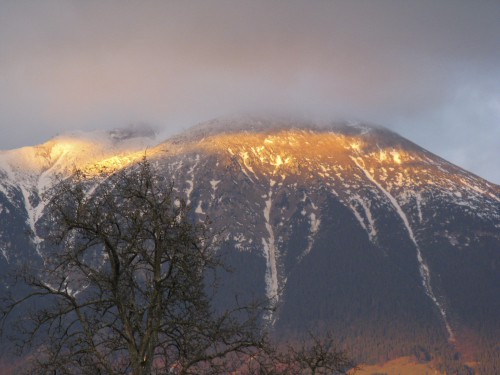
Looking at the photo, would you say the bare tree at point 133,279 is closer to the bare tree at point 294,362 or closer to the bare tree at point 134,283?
the bare tree at point 134,283

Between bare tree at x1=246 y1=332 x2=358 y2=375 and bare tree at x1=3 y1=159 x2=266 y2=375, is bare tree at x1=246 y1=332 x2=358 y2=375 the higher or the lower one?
the lower one

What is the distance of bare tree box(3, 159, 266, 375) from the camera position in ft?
79.5

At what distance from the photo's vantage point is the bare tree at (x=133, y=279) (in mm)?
24219

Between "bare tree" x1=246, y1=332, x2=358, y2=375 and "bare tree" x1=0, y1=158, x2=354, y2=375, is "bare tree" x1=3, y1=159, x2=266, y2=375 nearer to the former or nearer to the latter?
"bare tree" x1=0, y1=158, x2=354, y2=375

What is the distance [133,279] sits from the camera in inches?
1006

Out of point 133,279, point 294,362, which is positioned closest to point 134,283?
point 133,279

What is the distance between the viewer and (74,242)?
83.4 feet

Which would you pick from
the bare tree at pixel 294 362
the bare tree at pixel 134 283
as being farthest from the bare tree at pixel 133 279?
the bare tree at pixel 294 362

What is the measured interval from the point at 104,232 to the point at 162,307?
278 centimetres

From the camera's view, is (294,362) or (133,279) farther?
(294,362)

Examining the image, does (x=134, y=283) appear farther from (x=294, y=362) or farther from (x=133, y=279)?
(x=294, y=362)

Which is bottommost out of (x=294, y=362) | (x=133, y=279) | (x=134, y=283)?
(x=294, y=362)

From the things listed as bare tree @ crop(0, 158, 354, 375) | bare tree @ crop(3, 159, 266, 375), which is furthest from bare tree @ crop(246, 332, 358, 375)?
bare tree @ crop(3, 159, 266, 375)

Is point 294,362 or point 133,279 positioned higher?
point 133,279
